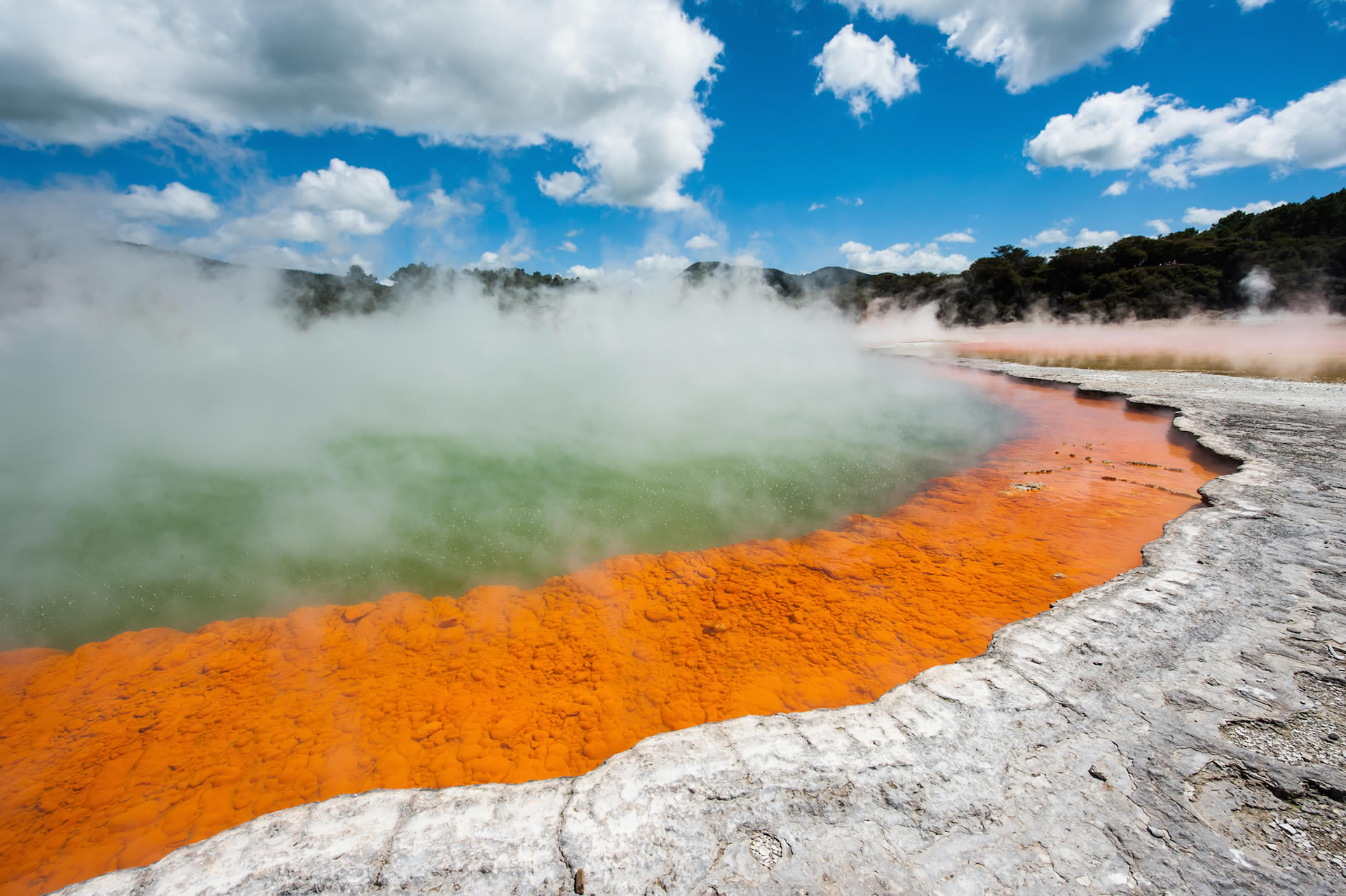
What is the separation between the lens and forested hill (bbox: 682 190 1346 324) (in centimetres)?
2045

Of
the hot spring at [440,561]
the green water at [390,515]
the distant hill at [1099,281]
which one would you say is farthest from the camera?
the distant hill at [1099,281]

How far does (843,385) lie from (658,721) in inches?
394

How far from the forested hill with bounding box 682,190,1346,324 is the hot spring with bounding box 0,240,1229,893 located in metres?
17.3

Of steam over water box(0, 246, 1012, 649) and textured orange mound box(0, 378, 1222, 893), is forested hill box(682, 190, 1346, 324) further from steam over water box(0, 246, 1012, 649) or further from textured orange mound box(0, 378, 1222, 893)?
textured orange mound box(0, 378, 1222, 893)

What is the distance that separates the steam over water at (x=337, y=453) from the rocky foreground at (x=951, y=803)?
2.22 m

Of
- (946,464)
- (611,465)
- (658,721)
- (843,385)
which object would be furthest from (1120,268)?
(658,721)

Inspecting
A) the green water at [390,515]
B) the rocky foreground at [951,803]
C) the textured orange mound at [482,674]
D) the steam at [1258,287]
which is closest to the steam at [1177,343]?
the steam at [1258,287]

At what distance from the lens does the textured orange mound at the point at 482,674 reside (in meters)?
2.15

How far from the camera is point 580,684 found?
2713 mm

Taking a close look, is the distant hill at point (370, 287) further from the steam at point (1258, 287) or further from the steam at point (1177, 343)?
the steam at point (1258, 287)

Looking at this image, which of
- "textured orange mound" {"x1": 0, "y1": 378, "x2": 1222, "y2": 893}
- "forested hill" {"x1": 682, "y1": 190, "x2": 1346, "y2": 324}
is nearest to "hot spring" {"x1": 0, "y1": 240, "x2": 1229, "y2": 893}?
"textured orange mound" {"x1": 0, "y1": 378, "x2": 1222, "y2": 893}

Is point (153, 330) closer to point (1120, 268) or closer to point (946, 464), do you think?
point (946, 464)

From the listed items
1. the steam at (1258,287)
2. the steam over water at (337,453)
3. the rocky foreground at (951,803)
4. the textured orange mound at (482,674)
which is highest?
the steam at (1258,287)

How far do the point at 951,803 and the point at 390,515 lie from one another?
15.5 feet
